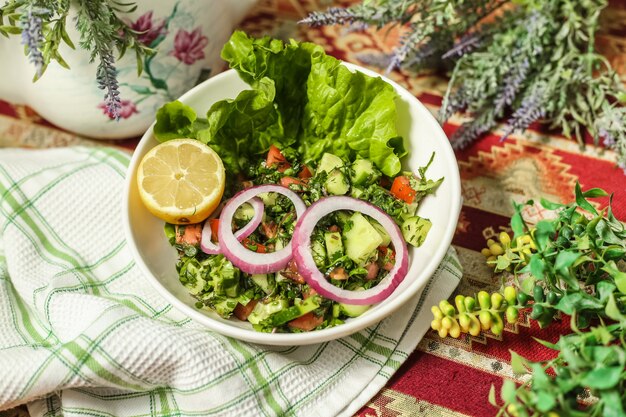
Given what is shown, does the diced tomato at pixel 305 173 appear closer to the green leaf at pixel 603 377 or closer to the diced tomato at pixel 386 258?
the diced tomato at pixel 386 258

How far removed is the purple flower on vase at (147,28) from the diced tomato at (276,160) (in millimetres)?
365

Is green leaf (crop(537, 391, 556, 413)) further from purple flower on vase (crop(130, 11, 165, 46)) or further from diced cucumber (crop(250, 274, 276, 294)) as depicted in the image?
purple flower on vase (crop(130, 11, 165, 46))

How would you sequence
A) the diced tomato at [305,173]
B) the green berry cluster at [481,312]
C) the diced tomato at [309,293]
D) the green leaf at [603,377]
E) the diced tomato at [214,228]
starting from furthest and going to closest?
the diced tomato at [305,173]
the diced tomato at [214,228]
the diced tomato at [309,293]
the green berry cluster at [481,312]
the green leaf at [603,377]

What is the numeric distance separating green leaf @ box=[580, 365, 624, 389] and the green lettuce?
63 centimetres

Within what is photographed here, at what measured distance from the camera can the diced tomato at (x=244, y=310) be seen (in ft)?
4.31

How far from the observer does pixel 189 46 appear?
156 centimetres

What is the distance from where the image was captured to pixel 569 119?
1785 millimetres

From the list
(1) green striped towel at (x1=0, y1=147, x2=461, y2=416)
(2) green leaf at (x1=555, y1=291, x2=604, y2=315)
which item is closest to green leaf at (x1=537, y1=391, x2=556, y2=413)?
(2) green leaf at (x1=555, y1=291, x2=604, y2=315)

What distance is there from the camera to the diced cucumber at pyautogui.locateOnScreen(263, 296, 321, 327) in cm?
124

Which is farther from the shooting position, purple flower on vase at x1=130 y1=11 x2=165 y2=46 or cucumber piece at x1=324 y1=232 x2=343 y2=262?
purple flower on vase at x1=130 y1=11 x2=165 y2=46

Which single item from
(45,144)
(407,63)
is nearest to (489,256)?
(407,63)

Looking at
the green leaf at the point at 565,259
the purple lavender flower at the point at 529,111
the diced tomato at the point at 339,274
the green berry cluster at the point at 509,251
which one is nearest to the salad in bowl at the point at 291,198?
the diced tomato at the point at 339,274

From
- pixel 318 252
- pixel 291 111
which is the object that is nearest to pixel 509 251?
pixel 318 252

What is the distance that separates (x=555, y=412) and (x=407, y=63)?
1101 mm
